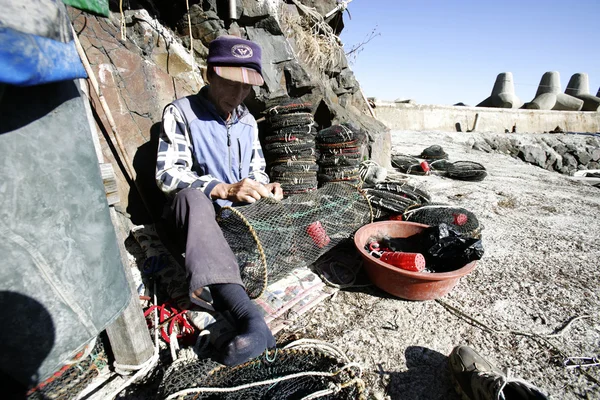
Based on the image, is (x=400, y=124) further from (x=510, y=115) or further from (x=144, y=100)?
(x=144, y=100)

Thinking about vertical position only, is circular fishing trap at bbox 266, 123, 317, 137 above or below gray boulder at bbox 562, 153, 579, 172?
above

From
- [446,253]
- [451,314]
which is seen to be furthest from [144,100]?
[451,314]

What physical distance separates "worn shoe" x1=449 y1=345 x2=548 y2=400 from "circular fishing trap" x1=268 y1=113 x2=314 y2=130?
289 cm

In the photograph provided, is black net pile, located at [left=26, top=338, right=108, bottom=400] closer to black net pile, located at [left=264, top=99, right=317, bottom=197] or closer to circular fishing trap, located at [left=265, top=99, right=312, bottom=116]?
black net pile, located at [left=264, top=99, right=317, bottom=197]

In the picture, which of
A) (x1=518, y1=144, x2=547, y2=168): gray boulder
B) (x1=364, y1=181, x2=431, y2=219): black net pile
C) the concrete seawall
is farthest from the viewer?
the concrete seawall

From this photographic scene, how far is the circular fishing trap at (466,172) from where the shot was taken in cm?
644

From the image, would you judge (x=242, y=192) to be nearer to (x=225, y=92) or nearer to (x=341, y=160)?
(x=225, y=92)

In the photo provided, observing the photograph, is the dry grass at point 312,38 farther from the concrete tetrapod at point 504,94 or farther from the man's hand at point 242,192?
the concrete tetrapod at point 504,94

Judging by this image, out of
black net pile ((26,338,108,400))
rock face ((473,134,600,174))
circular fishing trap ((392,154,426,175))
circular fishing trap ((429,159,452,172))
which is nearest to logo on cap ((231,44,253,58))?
black net pile ((26,338,108,400))

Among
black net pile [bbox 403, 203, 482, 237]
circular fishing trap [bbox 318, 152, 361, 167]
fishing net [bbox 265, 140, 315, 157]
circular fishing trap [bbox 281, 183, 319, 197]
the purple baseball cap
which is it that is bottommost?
black net pile [bbox 403, 203, 482, 237]

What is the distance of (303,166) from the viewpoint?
378cm

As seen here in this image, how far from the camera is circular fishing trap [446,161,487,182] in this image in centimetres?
644

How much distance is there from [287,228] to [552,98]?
26.1m

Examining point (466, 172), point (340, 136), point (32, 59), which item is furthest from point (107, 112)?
point (466, 172)
